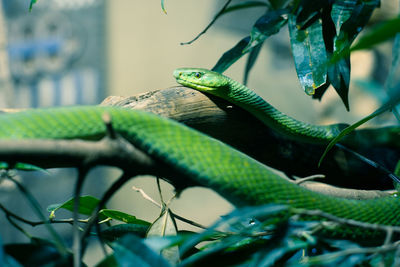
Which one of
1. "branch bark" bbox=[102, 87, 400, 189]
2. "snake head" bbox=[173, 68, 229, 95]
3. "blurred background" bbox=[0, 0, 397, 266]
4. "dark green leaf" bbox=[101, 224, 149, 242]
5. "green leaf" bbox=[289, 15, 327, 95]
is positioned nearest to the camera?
"dark green leaf" bbox=[101, 224, 149, 242]

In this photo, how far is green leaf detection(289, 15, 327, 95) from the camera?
4.60 feet

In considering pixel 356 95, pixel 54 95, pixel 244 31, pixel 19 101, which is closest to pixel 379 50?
pixel 356 95

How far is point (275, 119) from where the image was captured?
176 cm

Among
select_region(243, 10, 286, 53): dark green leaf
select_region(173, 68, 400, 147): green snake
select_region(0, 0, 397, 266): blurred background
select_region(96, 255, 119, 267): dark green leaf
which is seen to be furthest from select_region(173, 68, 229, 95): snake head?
select_region(0, 0, 397, 266): blurred background

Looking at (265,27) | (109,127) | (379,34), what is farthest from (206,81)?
(379,34)

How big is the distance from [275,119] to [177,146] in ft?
2.79

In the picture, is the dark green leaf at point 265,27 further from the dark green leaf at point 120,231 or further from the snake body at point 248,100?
the dark green leaf at point 120,231

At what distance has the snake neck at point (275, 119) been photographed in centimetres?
170

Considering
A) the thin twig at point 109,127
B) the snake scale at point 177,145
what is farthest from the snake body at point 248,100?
the thin twig at point 109,127

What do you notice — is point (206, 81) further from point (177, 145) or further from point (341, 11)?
point (177, 145)

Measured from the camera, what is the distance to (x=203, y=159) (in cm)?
103

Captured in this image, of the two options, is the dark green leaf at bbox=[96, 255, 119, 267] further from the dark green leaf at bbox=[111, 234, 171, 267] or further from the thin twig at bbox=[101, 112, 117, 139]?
the thin twig at bbox=[101, 112, 117, 139]

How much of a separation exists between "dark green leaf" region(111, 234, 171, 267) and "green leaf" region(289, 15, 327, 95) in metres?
0.87

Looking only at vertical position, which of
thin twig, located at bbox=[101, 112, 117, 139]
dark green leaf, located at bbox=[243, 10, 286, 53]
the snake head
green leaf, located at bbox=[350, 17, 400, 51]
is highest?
green leaf, located at bbox=[350, 17, 400, 51]
